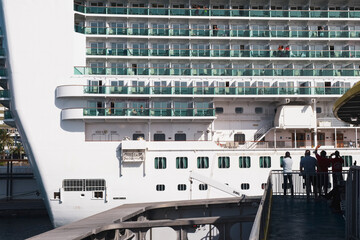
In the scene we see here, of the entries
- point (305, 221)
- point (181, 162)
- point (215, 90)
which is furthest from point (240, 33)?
point (305, 221)

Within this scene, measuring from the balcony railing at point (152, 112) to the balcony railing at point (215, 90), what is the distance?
1.02 m

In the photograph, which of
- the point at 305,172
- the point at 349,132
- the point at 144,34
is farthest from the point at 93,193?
the point at 349,132

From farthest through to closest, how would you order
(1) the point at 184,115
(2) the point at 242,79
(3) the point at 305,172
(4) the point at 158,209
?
1. (2) the point at 242,79
2. (1) the point at 184,115
3. (4) the point at 158,209
4. (3) the point at 305,172

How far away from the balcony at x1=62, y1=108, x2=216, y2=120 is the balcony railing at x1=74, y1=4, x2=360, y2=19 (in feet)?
21.5

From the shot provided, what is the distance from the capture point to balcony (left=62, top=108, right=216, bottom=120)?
26.1m

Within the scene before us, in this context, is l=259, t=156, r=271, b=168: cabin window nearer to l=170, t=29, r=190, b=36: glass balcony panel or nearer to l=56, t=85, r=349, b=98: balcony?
l=56, t=85, r=349, b=98: balcony

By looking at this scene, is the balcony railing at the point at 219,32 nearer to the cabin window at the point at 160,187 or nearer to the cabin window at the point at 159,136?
the cabin window at the point at 159,136

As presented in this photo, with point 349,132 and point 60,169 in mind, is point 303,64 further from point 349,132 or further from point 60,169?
point 60,169

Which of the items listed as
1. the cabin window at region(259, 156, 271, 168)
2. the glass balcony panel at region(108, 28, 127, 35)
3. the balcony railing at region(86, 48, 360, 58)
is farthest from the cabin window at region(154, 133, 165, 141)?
the glass balcony panel at region(108, 28, 127, 35)

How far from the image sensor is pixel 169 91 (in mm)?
27391

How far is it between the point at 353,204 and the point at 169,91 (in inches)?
722

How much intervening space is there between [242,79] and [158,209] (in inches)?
419

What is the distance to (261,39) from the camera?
2995 centimetres

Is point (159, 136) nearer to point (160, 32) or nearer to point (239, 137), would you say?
point (239, 137)
